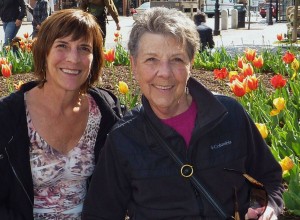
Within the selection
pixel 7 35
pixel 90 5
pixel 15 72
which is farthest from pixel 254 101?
pixel 7 35

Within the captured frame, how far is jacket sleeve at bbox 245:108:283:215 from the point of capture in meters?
2.12

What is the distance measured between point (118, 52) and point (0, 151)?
6222 millimetres

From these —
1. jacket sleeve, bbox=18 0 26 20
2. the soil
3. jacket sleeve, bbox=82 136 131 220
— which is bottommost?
the soil

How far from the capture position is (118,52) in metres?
8.52

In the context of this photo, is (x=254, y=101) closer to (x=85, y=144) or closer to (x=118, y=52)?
(x=85, y=144)

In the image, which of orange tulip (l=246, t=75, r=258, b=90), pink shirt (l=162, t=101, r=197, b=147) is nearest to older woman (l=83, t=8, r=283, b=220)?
pink shirt (l=162, t=101, r=197, b=147)

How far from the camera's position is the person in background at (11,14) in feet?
33.1

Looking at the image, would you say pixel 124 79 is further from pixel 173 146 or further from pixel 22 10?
pixel 173 146

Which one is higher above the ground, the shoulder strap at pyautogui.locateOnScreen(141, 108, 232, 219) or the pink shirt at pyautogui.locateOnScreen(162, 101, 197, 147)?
the pink shirt at pyautogui.locateOnScreen(162, 101, 197, 147)

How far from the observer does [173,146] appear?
2.01 metres

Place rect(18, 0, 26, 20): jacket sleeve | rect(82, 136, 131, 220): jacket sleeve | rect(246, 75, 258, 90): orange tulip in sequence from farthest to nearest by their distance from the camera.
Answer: rect(18, 0, 26, 20): jacket sleeve → rect(246, 75, 258, 90): orange tulip → rect(82, 136, 131, 220): jacket sleeve

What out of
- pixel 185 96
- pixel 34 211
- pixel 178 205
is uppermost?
pixel 185 96

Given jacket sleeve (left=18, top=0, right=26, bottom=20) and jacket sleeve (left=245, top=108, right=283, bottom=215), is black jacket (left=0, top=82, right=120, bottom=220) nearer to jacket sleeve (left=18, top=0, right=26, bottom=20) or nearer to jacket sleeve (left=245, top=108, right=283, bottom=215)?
jacket sleeve (left=245, top=108, right=283, bottom=215)

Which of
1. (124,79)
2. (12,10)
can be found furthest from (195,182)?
(12,10)
